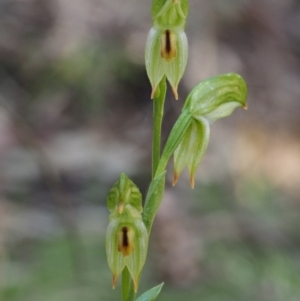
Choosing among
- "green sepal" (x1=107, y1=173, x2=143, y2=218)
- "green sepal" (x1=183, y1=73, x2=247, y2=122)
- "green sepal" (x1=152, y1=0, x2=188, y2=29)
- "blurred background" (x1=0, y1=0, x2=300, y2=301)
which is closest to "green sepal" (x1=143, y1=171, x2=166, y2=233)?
"green sepal" (x1=107, y1=173, x2=143, y2=218)

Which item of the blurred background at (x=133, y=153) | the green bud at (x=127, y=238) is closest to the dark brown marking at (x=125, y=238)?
the green bud at (x=127, y=238)

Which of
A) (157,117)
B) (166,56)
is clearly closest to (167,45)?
(166,56)

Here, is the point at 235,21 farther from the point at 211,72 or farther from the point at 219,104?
the point at 219,104

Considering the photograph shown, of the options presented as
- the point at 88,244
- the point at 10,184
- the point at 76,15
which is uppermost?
the point at 76,15

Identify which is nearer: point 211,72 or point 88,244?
point 88,244

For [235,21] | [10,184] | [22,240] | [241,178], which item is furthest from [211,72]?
[22,240]

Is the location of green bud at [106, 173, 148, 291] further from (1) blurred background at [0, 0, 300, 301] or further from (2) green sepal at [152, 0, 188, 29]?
(1) blurred background at [0, 0, 300, 301]

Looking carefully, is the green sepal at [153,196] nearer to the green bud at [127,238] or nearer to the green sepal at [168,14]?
the green bud at [127,238]

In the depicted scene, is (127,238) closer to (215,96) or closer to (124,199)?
(124,199)
